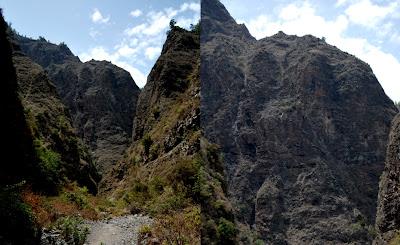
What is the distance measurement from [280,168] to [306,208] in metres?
0.78

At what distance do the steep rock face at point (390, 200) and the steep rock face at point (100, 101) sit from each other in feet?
132

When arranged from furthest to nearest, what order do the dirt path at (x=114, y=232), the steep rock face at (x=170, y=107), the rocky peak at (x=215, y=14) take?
the steep rock face at (x=170, y=107)
the dirt path at (x=114, y=232)
the rocky peak at (x=215, y=14)

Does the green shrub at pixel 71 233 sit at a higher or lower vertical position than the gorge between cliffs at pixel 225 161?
lower

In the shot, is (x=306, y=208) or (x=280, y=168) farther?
(x=280, y=168)

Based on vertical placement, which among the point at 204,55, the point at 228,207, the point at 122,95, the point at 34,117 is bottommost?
the point at 228,207

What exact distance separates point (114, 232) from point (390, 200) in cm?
581

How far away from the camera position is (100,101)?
64.1m

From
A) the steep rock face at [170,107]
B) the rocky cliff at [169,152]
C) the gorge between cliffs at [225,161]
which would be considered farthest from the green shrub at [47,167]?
the steep rock face at [170,107]

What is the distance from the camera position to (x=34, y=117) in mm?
18953

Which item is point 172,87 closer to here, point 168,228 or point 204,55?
point 168,228

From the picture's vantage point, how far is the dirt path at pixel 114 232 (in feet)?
27.1

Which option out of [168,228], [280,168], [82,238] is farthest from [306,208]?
[82,238]

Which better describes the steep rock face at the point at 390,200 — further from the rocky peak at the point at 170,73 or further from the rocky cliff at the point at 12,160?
the rocky peak at the point at 170,73

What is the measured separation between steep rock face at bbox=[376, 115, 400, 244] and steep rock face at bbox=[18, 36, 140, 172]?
132 ft
